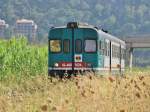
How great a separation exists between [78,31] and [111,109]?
15.6 metres

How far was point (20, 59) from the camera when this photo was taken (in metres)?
32.4

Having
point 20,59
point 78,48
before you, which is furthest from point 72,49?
point 20,59

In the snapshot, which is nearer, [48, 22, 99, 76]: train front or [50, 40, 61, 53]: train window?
[48, 22, 99, 76]: train front

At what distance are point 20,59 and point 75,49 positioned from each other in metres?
10.7

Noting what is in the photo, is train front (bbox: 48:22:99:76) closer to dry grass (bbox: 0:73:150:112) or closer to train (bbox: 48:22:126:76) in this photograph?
train (bbox: 48:22:126:76)

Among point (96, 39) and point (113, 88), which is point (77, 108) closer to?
point (113, 88)

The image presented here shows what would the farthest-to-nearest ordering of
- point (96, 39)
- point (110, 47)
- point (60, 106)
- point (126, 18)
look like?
point (126, 18) → point (110, 47) → point (96, 39) → point (60, 106)

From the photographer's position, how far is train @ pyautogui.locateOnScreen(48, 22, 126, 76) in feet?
72.0

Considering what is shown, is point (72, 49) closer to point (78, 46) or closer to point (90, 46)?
point (78, 46)

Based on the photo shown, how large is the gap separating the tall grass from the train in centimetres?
650

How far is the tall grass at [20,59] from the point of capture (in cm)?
3002

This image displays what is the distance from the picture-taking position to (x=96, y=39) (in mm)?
21750

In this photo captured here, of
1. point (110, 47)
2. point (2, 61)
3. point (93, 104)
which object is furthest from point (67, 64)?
point (93, 104)

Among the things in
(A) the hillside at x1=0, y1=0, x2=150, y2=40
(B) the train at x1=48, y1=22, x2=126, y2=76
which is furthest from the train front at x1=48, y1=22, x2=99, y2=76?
(A) the hillside at x1=0, y1=0, x2=150, y2=40
